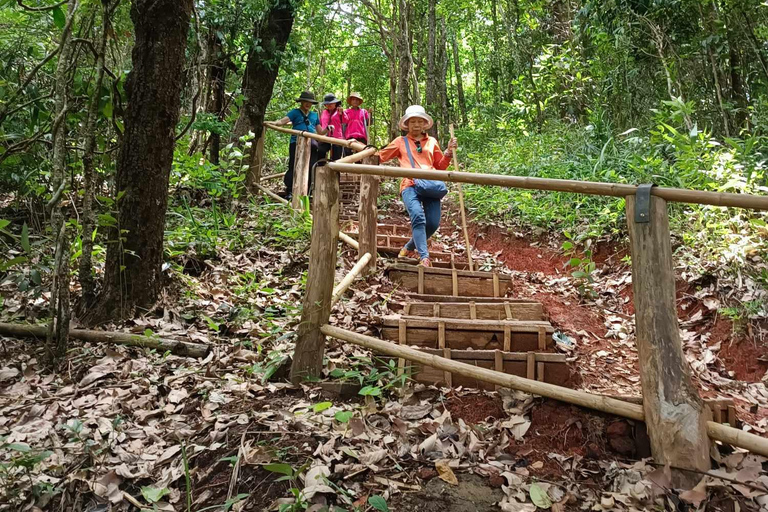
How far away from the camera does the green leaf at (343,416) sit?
261 cm

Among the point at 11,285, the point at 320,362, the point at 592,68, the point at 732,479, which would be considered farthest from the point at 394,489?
→ the point at 592,68

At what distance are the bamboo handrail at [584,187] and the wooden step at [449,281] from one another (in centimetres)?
179

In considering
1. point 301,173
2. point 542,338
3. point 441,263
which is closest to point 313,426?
point 542,338

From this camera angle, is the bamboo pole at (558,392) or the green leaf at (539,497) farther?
the green leaf at (539,497)

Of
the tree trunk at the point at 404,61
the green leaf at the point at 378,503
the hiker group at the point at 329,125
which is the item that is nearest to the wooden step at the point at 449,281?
the green leaf at the point at 378,503

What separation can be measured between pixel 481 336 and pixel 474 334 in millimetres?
48

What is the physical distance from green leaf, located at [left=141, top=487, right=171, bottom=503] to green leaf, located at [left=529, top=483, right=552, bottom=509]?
4.98 ft

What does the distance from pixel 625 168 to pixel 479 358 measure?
4.63 meters

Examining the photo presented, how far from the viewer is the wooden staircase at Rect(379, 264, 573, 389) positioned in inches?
121

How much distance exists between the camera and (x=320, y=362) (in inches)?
123

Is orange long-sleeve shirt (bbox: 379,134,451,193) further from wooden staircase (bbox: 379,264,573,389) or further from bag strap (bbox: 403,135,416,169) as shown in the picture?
wooden staircase (bbox: 379,264,573,389)

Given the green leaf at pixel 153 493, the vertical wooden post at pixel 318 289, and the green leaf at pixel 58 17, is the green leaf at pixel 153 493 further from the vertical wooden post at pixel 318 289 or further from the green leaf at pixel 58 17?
the green leaf at pixel 58 17

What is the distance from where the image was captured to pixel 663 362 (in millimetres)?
2117

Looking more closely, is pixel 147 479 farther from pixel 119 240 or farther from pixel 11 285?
pixel 11 285
